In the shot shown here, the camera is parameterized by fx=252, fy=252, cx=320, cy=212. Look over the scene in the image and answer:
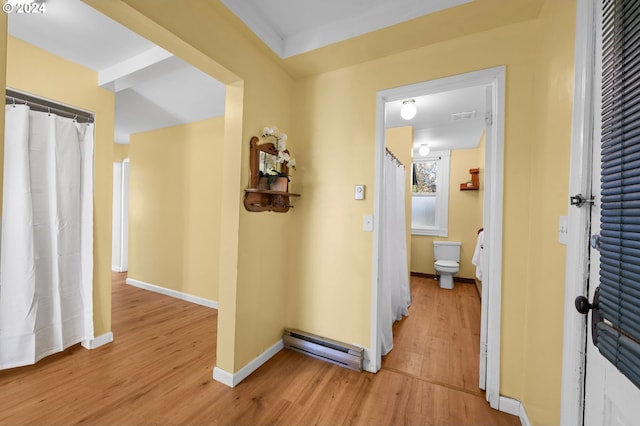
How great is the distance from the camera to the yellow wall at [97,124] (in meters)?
2.02

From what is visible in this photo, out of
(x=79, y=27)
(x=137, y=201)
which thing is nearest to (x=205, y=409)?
(x=79, y=27)

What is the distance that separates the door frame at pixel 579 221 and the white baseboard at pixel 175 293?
127 inches

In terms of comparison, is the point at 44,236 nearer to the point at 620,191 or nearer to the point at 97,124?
the point at 97,124

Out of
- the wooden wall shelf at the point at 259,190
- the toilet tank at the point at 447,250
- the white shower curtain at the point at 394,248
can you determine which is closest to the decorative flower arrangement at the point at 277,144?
the wooden wall shelf at the point at 259,190

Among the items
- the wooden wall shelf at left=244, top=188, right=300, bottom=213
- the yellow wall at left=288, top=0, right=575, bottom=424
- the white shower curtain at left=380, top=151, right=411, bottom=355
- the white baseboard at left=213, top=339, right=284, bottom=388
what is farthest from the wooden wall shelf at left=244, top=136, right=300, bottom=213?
the white baseboard at left=213, top=339, right=284, bottom=388

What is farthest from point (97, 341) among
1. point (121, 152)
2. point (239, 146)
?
point (121, 152)

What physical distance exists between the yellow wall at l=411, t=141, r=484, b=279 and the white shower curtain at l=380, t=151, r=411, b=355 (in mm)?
2132

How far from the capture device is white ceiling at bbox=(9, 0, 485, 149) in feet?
5.36

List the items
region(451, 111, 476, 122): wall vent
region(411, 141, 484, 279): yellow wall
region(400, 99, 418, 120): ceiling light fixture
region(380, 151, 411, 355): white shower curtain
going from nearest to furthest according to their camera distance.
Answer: region(380, 151, 411, 355): white shower curtain, region(400, 99, 418, 120): ceiling light fixture, region(451, 111, 476, 122): wall vent, region(411, 141, 484, 279): yellow wall

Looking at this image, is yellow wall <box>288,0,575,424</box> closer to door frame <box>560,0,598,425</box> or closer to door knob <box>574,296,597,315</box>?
door frame <box>560,0,598,425</box>

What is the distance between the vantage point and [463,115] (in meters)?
3.32

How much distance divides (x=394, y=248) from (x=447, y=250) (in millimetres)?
2477

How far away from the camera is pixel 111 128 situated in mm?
2387

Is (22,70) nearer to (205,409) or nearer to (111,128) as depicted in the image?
(111,128)
